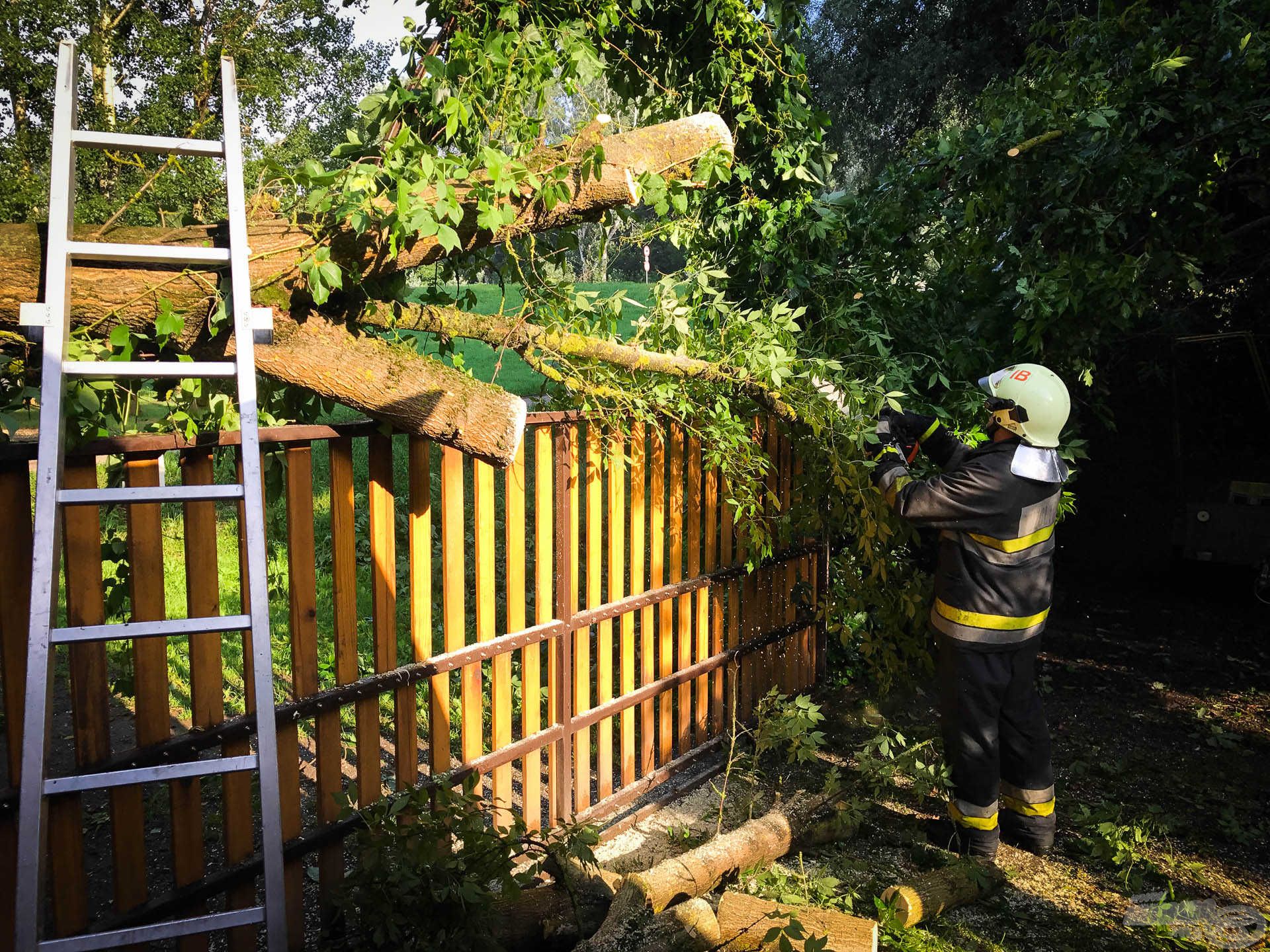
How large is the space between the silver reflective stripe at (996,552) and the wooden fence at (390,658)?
1.34 meters

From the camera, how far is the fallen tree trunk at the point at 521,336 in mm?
3721

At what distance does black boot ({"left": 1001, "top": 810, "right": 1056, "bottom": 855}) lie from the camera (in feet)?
15.2

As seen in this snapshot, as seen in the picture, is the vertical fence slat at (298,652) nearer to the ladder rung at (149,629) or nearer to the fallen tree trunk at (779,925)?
the ladder rung at (149,629)

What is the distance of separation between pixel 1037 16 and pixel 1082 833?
36.8ft

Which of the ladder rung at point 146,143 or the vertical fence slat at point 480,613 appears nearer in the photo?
the ladder rung at point 146,143

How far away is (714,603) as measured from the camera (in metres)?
5.29

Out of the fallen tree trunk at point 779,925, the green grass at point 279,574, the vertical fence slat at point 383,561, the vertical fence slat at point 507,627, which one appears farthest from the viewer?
the green grass at point 279,574

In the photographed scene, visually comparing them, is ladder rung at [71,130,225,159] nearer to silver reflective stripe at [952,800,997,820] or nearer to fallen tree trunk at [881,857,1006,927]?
fallen tree trunk at [881,857,1006,927]

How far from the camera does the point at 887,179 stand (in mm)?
5648

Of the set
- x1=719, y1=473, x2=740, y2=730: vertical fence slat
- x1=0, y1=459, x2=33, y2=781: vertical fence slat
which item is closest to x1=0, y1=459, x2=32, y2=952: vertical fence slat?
x1=0, y1=459, x2=33, y2=781: vertical fence slat

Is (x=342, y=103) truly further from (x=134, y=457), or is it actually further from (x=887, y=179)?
(x=134, y=457)

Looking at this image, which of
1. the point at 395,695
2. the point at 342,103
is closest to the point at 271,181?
the point at 395,695

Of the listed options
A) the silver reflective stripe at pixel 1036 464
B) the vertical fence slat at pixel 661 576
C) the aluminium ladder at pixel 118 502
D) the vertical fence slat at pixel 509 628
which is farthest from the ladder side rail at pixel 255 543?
the silver reflective stripe at pixel 1036 464

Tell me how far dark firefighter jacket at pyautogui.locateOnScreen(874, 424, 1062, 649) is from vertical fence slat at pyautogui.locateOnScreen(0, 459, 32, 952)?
11.7 feet
